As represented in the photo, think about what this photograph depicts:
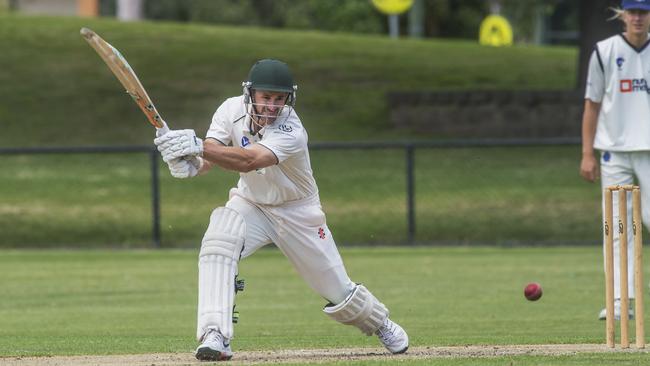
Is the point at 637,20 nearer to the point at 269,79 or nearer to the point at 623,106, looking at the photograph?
the point at 623,106

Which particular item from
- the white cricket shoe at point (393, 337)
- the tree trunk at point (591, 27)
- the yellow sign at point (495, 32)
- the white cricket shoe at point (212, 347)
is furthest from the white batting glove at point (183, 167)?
the yellow sign at point (495, 32)

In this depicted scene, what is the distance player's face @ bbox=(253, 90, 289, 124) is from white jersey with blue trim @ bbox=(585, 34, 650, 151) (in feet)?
9.68

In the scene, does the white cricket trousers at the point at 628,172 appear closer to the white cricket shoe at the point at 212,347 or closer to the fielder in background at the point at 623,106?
→ the fielder in background at the point at 623,106

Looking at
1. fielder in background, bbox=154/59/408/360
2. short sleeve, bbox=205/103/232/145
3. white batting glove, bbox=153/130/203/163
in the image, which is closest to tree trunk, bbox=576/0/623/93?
fielder in background, bbox=154/59/408/360

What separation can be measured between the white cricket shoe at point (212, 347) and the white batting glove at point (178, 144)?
92 cm

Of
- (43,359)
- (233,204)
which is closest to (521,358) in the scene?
(233,204)

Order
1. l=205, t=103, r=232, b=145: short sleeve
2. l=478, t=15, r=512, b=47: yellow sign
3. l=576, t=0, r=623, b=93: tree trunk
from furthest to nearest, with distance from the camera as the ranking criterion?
l=478, t=15, r=512, b=47: yellow sign, l=576, t=0, r=623, b=93: tree trunk, l=205, t=103, r=232, b=145: short sleeve

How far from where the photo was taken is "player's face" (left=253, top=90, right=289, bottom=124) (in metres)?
7.31

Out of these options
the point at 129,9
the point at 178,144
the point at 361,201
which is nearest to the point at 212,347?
the point at 178,144

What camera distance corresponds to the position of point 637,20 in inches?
367

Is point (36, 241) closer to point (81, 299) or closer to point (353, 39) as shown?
point (81, 299)

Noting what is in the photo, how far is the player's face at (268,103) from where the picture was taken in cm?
731

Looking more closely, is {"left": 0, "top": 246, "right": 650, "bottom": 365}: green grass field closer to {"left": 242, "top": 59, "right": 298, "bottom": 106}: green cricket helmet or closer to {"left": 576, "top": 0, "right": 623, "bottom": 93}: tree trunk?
{"left": 242, "top": 59, "right": 298, "bottom": 106}: green cricket helmet

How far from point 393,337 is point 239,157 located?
145 cm
